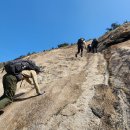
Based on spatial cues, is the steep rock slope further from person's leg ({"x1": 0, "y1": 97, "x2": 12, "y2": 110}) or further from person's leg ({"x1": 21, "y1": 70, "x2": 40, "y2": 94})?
person's leg ({"x1": 21, "y1": 70, "x2": 40, "y2": 94})

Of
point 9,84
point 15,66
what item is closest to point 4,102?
point 9,84

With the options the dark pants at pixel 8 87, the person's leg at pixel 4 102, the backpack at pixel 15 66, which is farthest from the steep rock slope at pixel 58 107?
the backpack at pixel 15 66

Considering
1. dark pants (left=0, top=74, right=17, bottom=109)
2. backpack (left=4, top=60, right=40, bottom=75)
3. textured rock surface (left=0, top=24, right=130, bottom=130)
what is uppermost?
backpack (left=4, top=60, right=40, bottom=75)

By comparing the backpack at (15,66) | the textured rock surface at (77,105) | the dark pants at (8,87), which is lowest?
the textured rock surface at (77,105)

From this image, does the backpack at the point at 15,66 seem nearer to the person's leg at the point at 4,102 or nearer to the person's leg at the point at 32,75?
the person's leg at the point at 32,75

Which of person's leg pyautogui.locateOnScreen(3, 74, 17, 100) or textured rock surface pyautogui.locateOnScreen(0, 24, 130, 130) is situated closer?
textured rock surface pyautogui.locateOnScreen(0, 24, 130, 130)

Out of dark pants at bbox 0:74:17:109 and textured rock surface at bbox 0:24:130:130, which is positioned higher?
dark pants at bbox 0:74:17:109

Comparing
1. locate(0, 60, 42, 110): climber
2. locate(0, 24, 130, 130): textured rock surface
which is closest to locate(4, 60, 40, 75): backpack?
locate(0, 60, 42, 110): climber

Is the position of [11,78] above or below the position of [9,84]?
above

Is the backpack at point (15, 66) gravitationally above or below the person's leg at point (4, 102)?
above

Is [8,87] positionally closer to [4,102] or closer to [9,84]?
[9,84]

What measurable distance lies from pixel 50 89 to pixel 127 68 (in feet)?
12.9

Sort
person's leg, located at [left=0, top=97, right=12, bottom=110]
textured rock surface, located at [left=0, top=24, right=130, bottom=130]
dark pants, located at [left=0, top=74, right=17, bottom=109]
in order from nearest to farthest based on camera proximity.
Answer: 1. textured rock surface, located at [left=0, top=24, right=130, bottom=130]
2. person's leg, located at [left=0, top=97, right=12, bottom=110]
3. dark pants, located at [left=0, top=74, right=17, bottom=109]

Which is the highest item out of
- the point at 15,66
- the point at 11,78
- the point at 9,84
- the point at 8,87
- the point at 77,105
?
the point at 15,66
